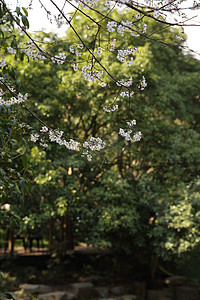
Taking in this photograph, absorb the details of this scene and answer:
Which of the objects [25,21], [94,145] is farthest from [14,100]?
[94,145]

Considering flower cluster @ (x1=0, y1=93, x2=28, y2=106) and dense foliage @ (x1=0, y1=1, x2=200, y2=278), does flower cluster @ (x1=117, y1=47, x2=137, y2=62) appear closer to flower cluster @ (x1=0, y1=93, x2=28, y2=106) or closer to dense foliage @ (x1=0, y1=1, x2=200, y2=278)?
flower cluster @ (x1=0, y1=93, x2=28, y2=106)

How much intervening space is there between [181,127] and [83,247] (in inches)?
174

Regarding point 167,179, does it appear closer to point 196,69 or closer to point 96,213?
point 96,213

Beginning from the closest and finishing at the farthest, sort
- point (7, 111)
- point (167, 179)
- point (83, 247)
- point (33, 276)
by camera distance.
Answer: point (7, 111) → point (167, 179) → point (33, 276) → point (83, 247)

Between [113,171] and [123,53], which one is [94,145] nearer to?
[123,53]

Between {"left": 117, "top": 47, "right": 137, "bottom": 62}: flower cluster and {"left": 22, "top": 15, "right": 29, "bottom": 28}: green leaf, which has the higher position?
{"left": 22, "top": 15, "right": 29, "bottom": 28}: green leaf

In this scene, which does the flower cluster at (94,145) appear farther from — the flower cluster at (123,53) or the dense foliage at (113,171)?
the dense foliage at (113,171)

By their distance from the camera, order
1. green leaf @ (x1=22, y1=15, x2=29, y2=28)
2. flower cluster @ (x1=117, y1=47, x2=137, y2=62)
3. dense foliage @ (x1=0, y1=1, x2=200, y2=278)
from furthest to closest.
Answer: dense foliage @ (x1=0, y1=1, x2=200, y2=278), flower cluster @ (x1=117, y1=47, x2=137, y2=62), green leaf @ (x1=22, y1=15, x2=29, y2=28)

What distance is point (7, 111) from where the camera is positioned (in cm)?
279

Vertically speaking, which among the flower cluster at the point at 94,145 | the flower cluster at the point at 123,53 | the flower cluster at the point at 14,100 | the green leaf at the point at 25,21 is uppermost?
the green leaf at the point at 25,21

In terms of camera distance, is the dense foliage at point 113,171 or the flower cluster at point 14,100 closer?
the flower cluster at point 14,100

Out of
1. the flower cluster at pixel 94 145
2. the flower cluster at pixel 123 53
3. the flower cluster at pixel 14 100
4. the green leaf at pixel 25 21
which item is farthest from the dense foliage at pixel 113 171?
the green leaf at pixel 25 21

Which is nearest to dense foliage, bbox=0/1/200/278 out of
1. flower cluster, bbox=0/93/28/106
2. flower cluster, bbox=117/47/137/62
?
flower cluster, bbox=117/47/137/62

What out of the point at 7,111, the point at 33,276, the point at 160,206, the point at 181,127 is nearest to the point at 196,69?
the point at 181,127
